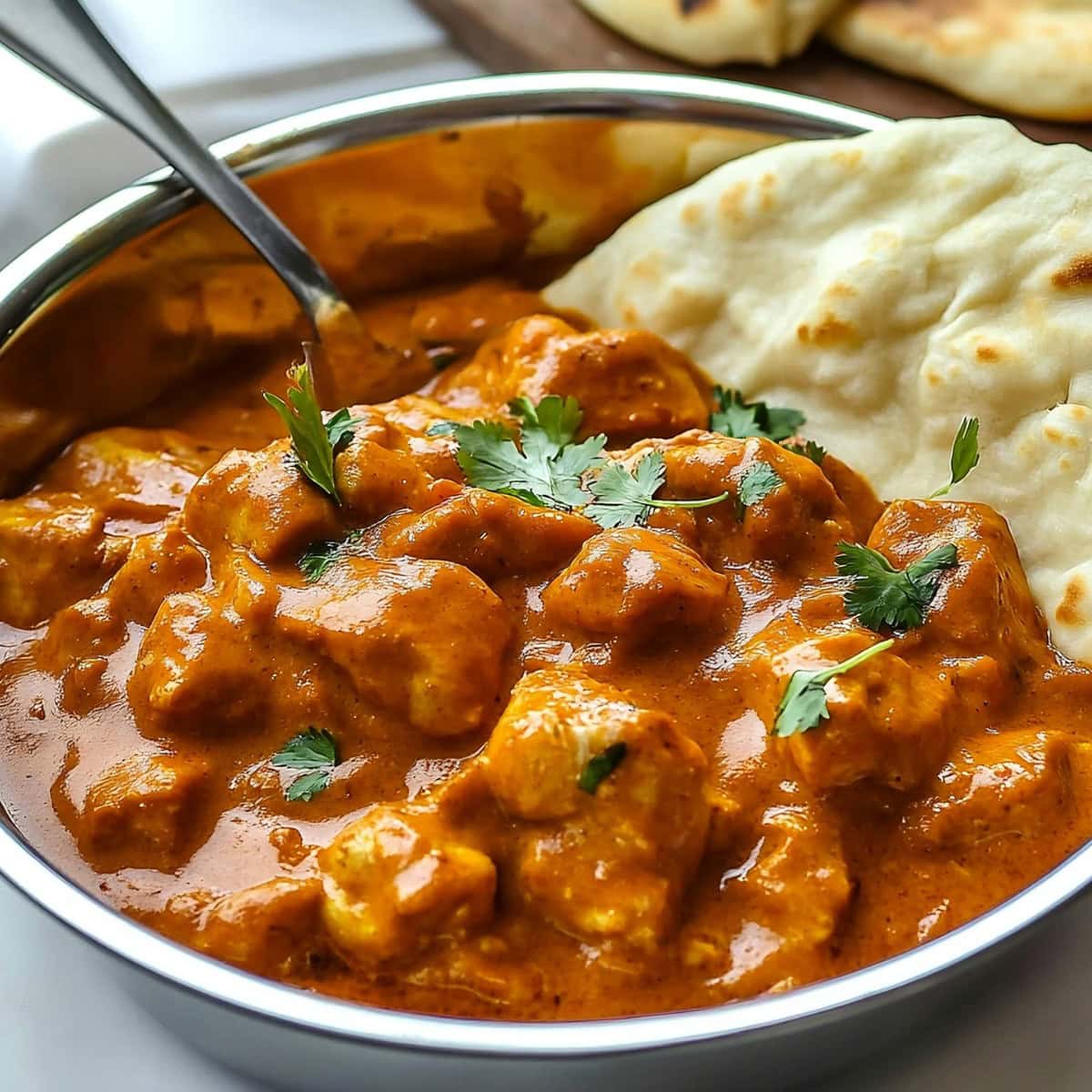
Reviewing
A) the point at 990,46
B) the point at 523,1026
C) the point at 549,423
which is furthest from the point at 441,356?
the point at 523,1026

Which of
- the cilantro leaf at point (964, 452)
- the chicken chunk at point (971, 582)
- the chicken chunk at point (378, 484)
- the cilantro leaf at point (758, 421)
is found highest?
the chicken chunk at point (378, 484)

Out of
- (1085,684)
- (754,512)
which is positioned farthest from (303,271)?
(1085,684)

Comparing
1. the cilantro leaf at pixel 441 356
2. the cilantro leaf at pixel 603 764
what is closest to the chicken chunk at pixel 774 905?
the cilantro leaf at pixel 603 764

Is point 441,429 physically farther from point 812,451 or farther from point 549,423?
point 812,451

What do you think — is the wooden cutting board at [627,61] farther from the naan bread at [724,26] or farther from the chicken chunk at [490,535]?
the chicken chunk at [490,535]

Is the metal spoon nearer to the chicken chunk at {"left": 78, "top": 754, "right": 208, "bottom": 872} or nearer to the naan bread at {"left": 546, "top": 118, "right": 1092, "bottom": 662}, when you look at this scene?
the naan bread at {"left": 546, "top": 118, "right": 1092, "bottom": 662}

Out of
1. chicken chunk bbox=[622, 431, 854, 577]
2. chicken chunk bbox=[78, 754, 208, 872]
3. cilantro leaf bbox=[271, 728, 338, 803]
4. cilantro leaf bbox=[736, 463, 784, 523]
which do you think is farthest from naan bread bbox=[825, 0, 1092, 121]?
chicken chunk bbox=[78, 754, 208, 872]

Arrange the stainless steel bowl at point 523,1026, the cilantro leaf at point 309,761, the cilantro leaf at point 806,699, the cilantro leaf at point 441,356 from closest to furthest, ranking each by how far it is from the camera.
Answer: the stainless steel bowl at point 523,1026 < the cilantro leaf at point 806,699 < the cilantro leaf at point 309,761 < the cilantro leaf at point 441,356
